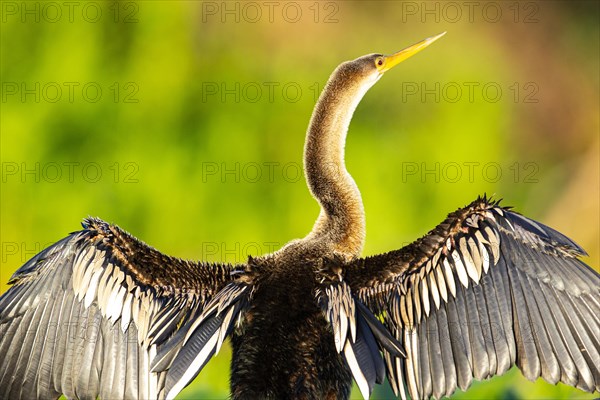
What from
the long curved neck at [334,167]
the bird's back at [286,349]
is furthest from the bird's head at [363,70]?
the bird's back at [286,349]

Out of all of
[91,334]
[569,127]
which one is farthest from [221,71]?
[91,334]

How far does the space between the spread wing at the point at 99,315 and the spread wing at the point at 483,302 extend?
0.50 metres

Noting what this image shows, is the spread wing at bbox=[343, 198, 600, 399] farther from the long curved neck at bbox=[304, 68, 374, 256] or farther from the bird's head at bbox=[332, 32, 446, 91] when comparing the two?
the bird's head at bbox=[332, 32, 446, 91]

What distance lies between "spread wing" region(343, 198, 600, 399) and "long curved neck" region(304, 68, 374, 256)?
387mm

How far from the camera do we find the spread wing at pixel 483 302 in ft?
8.87

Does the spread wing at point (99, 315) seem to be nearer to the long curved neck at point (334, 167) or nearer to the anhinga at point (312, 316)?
the anhinga at point (312, 316)

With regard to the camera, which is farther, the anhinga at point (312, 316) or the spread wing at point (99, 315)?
the spread wing at point (99, 315)

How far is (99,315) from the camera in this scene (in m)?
2.93

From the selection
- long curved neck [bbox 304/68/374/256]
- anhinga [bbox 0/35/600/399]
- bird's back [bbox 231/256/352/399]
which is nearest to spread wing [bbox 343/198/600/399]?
anhinga [bbox 0/35/600/399]

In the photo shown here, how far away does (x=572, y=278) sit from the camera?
279 centimetres

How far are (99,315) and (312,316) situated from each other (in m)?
0.68

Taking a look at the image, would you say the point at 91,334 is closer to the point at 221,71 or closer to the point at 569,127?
the point at 221,71

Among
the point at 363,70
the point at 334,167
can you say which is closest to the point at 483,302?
the point at 334,167

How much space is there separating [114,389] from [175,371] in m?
0.31
